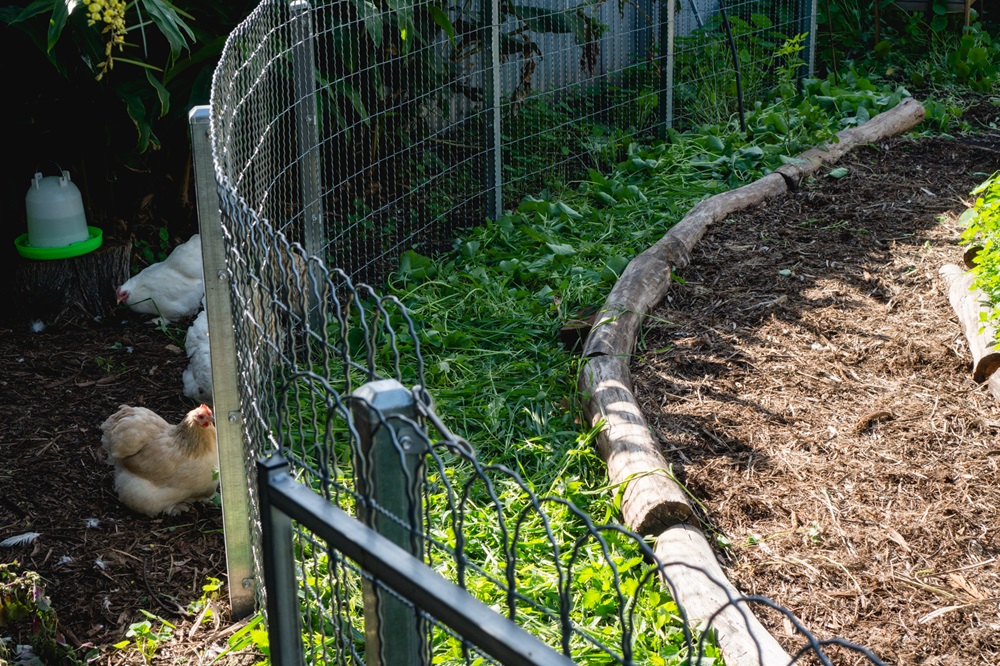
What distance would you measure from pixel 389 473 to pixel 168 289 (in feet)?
13.8

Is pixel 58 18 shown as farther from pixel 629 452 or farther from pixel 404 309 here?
pixel 404 309

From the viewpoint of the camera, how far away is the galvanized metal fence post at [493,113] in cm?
586

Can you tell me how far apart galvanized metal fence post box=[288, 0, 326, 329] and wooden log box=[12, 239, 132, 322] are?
150cm

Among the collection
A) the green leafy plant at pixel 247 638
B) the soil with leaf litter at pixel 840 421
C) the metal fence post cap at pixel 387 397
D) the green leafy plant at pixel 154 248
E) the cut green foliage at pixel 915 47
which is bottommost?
the green leafy plant at pixel 247 638

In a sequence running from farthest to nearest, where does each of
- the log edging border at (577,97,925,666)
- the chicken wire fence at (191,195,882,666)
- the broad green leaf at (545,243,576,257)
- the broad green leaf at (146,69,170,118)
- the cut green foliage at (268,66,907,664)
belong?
the broad green leaf at (545,243,576,257)
the broad green leaf at (146,69,170,118)
the cut green foliage at (268,66,907,664)
the log edging border at (577,97,925,666)
the chicken wire fence at (191,195,882,666)

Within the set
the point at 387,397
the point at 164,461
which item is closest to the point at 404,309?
the point at 387,397

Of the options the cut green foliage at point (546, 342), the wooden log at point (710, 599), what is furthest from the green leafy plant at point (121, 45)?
the wooden log at point (710, 599)

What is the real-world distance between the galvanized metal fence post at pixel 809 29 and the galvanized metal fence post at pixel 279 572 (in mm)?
7867

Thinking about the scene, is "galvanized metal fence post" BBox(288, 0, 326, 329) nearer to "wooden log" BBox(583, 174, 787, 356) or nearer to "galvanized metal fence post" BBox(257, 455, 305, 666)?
"wooden log" BBox(583, 174, 787, 356)

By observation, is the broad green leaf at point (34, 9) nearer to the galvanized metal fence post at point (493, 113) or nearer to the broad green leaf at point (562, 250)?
the galvanized metal fence post at point (493, 113)

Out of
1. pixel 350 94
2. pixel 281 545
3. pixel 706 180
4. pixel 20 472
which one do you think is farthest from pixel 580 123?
pixel 281 545

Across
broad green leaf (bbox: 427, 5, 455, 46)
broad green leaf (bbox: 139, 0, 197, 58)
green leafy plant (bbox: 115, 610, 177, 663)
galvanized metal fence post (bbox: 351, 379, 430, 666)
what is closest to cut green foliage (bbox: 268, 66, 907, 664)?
galvanized metal fence post (bbox: 351, 379, 430, 666)

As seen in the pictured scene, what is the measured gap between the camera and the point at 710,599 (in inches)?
115

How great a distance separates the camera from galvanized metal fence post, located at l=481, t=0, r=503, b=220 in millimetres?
5863
